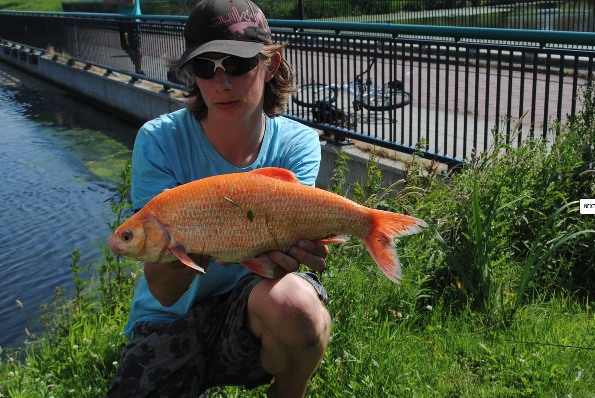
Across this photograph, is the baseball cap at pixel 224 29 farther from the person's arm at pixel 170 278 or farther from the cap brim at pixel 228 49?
the person's arm at pixel 170 278

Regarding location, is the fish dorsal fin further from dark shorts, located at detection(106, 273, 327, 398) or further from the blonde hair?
the blonde hair

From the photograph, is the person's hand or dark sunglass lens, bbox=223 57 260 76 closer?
the person's hand

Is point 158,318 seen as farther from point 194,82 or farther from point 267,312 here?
point 194,82

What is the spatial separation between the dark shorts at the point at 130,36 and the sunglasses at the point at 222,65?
37.8 ft

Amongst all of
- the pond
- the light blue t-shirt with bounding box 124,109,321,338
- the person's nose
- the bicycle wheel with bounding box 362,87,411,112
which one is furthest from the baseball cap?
the bicycle wheel with bounding box 362,87,411,112

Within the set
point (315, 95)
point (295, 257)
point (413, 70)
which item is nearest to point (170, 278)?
point (295, 257)

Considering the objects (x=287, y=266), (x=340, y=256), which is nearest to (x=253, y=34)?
(x=287, y=266)

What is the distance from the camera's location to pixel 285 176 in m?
2.64

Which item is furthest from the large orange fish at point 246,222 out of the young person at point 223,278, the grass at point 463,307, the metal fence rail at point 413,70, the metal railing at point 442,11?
the metal railing at point 442,11

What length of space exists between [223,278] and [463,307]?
1.66 meters

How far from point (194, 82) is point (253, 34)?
1.47ft

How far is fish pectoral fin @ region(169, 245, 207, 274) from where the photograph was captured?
2.44 metres

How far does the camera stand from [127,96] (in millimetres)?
14773

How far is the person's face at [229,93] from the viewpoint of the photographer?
293 cm
